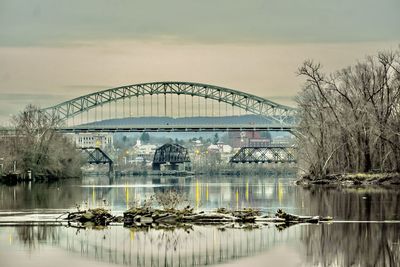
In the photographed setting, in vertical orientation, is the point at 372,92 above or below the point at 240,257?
above

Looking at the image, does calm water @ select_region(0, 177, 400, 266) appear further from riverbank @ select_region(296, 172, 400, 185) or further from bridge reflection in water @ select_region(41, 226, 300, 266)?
riverbank @ select_region(296, 172, 400, 185)

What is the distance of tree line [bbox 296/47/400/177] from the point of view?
3440 inches

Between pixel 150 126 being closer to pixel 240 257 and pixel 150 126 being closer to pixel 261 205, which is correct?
pixel 261 205

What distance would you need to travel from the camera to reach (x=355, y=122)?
287ft

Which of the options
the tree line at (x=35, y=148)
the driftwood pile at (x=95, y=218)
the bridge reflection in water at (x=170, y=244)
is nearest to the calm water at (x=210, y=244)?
the bridge reflection in water at (x=170, y=244)

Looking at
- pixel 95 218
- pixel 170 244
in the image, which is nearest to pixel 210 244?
pixel 170 244

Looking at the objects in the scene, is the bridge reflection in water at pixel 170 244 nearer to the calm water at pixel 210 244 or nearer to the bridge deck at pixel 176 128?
the calm water at pixel 210 244

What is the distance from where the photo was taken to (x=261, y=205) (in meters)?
61.2

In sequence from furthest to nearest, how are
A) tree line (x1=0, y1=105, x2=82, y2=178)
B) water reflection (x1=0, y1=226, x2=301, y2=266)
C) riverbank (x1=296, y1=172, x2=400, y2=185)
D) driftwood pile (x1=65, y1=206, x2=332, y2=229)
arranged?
tree line (x1=0, y1=105, x2=82, y2=178), riverbank (x1=296, y1=172, x2=400, y2=185), driftwood pile (x1=65, y1=206, x2=332, y2=229), water reflection (x1=0, y1=226, x2=301, y2=266)

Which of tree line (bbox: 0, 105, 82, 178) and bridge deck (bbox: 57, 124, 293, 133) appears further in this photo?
bridge deck (bbox: 57, 124, 293, 133)

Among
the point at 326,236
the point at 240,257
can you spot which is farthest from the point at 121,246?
the point at 326,236

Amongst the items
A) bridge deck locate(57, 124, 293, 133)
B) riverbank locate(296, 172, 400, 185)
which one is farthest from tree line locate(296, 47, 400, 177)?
bridge deck locate(57, 124, 293, 133)

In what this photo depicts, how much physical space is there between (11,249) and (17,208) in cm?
2159

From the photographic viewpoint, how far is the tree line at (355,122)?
87.4m
